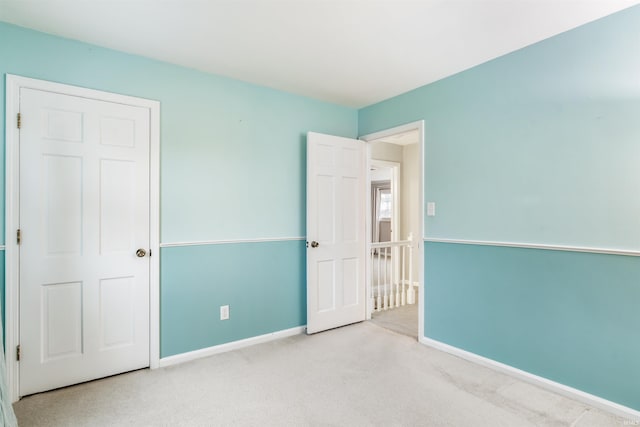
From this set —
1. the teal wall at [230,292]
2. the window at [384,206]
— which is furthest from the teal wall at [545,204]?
the window at [384,206]

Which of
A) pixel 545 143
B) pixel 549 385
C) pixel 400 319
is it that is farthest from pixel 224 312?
pixel 545 143

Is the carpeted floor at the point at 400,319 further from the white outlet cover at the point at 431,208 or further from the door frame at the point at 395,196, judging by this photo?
the door frame at the point at 395,196

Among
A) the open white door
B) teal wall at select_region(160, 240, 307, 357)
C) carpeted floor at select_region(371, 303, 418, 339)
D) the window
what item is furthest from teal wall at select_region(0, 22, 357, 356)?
the window

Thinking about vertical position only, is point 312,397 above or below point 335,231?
below

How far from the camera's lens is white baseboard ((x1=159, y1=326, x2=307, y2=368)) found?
8.48 ft

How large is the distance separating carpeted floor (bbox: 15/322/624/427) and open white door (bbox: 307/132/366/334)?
668 mm

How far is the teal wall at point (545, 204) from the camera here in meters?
1.93

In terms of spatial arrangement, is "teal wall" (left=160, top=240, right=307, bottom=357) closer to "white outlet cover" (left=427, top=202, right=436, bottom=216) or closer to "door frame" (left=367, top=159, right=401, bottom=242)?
"white outlet cover" (left=427, top=202, right=436, bottom=216)

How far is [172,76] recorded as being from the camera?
8.52ft

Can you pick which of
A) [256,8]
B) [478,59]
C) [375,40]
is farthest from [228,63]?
[478,59]

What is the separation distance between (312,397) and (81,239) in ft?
6.20

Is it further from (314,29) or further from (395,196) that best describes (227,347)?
(395,196)

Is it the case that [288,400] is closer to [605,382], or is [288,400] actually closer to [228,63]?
[605,382]

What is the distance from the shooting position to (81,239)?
89.1 inches
